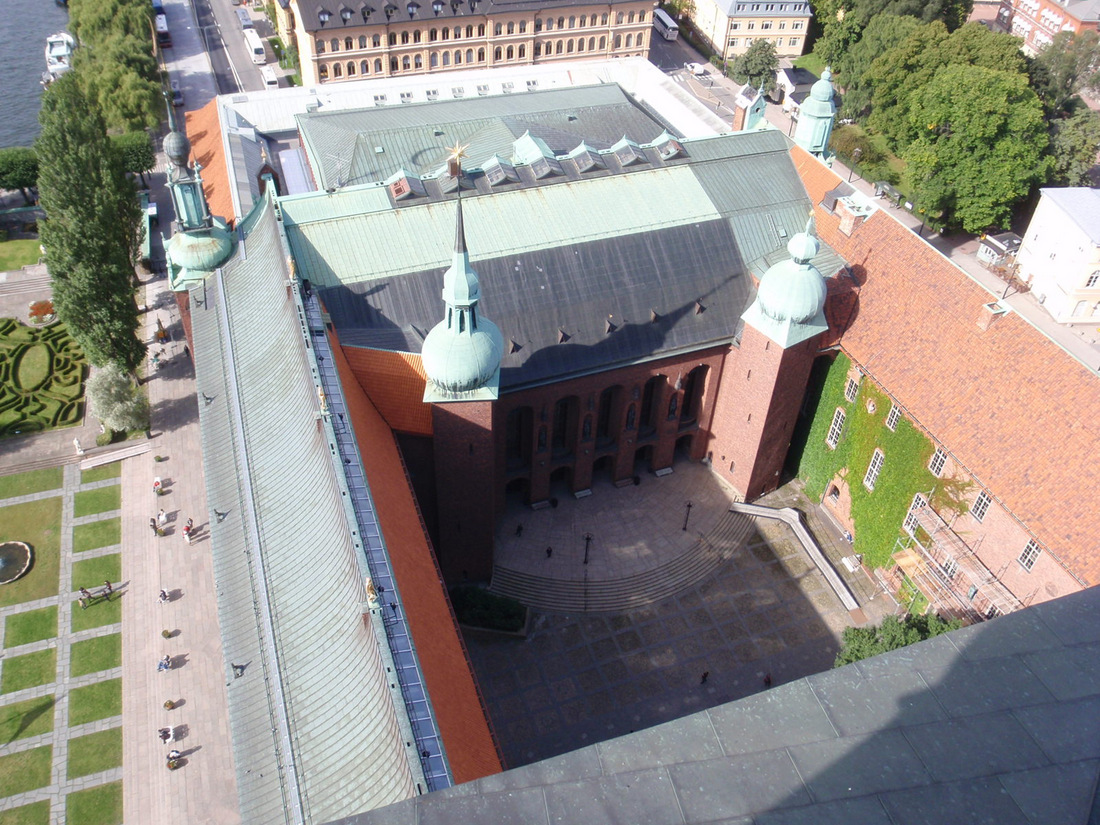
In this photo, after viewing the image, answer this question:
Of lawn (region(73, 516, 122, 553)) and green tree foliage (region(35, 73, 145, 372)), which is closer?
lawn (region(73, 516, 122, 553))

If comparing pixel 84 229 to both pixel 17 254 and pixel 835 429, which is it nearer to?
pixel 17 254

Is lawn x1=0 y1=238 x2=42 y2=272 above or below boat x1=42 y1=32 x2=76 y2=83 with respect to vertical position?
below

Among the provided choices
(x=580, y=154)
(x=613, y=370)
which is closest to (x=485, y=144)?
(x=580, y=154)

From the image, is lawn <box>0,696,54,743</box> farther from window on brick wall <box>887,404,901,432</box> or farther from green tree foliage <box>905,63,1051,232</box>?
green tree foliage <box>905,63,1051,232</box>

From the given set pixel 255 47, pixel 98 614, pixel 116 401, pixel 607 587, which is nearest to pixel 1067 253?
pixel 607 587

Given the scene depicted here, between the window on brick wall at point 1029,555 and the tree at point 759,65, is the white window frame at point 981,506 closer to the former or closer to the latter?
the window on brick wall at point 1029,555

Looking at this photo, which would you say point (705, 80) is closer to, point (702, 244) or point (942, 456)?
point (702, 244)

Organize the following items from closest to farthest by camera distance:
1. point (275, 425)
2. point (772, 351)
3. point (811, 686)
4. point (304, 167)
→ point (811, 686), point (275, 425), point (772, 351), point (304, 167)

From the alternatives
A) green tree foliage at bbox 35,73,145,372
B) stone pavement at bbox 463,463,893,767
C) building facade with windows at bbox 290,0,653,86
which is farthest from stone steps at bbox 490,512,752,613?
building facade with windows at bbox 290,0,653,86
